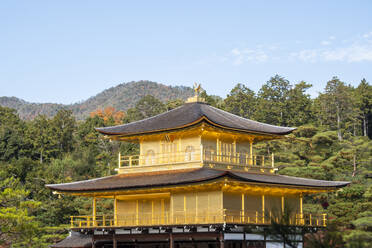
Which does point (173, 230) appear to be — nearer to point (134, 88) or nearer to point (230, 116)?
point (230, 116)

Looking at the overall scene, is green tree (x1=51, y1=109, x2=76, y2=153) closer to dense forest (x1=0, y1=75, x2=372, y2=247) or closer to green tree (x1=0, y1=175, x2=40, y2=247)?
dense forest (x1=0, y1=75, x2=372, y2=247)

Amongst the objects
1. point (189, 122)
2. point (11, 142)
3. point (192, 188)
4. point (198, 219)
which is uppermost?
point (11, 142)

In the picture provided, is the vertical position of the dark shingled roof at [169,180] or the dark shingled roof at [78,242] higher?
the dark shingled roof at [169,180]

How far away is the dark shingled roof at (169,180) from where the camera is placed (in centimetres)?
2955

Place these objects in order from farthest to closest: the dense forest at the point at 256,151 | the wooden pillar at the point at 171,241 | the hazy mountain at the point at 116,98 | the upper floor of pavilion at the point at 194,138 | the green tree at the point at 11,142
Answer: the hazy mountain at the point at 116,98 < the green tree at the point at 11,142 < the dense forest at the point at 256,151 < the upper floor of pavilion at the point at 194,138 < the wooden pillar at the point at 171,241

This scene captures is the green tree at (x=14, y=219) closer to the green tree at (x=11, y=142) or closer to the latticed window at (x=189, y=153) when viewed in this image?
the latticed window at (x=189, y=153)

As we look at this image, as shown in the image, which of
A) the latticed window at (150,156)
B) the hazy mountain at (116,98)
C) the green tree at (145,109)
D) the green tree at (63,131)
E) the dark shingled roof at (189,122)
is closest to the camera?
the dark shingled roof at (189,122)

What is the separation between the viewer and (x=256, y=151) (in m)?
56.0

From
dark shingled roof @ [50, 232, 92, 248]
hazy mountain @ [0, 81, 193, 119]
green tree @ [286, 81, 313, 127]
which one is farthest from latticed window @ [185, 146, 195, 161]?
hazy mountain @ [0, 81, 193, 119]

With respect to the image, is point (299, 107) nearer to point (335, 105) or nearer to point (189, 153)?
point (335, 105)

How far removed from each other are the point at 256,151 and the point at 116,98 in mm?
Answer: 93930

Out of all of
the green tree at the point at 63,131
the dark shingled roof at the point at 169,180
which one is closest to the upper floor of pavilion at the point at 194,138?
the dark shingled roof at the point at 169,180

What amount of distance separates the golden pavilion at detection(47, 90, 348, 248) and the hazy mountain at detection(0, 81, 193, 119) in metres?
104

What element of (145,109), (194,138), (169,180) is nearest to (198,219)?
(169,180)
